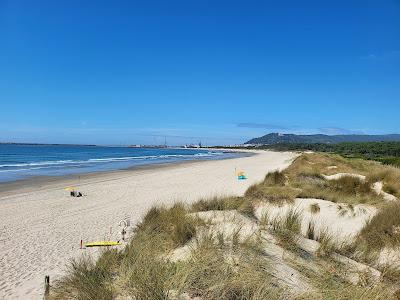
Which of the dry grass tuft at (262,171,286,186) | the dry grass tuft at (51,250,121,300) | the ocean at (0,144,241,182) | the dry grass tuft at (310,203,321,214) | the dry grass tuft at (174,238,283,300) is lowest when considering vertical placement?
the ocean at (0,144,241,182)

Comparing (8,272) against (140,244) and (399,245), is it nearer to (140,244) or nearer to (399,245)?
(140,244)

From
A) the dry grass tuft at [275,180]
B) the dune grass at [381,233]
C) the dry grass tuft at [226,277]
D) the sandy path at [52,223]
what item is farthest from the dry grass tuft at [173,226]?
the dry grass tuft at [275,180]

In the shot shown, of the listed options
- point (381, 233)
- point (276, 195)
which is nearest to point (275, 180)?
point (276, 195)

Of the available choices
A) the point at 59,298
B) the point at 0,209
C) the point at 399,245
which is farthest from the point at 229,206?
the point at 0,209

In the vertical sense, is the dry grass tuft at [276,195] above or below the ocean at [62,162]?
above

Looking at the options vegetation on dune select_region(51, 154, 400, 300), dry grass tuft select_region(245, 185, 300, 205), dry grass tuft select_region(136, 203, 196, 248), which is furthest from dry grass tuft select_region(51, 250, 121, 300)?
dry grass tuft select_region(245, 185, 300, 205)

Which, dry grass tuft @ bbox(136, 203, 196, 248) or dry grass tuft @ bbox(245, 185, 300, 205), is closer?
dry grass tuft @ bbox(136, 203, 196, 248)

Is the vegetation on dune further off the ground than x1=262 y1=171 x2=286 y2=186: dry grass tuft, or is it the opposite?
the vegetation on dune

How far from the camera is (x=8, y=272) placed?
22.3 feet

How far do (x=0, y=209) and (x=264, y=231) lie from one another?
10436 mm

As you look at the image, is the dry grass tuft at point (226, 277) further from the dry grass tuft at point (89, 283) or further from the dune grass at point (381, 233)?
the dune grass at point (381, 233)

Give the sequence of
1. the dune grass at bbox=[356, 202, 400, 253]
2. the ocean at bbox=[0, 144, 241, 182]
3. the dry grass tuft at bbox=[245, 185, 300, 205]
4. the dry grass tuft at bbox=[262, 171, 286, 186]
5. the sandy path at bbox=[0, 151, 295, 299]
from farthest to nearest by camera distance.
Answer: the ocean at bbox=[0, 144, 241, 182]
the dry grass tuft at bbox=[262, 171, 286, 186]
the dry grass tuft at bbox=[245, 185, 300, 205]
the sandy path at bbox=[0, 151, 295, 299]
the dune grass at bbox=[356, 202, 400, 253]

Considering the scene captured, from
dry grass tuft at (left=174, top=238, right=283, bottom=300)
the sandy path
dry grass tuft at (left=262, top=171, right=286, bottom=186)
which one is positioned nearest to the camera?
dry grass tuft at (left=174, top=238, right=283, bottom=300)

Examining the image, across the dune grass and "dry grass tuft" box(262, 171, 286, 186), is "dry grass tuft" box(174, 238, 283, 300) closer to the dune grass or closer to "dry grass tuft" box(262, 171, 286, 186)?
the dune grass
